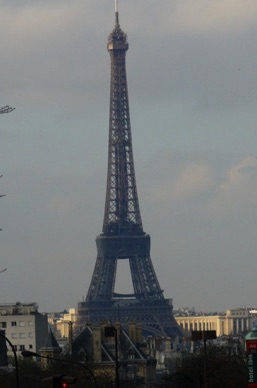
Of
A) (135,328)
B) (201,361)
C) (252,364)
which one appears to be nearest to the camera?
(252,364)

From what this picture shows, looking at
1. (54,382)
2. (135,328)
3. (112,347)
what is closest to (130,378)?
(112,347)

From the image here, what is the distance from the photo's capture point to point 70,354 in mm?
157375

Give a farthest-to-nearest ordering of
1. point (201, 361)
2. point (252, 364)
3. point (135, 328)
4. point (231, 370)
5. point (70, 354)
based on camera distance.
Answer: point (135, 328) → point (70, 354) → point (201, 361) → point (231, 370) → point (252, 364)

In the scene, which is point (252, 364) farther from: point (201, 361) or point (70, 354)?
point (70, 354)

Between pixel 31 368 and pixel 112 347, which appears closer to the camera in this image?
pixel 31 368

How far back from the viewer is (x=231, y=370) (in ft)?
→ 420

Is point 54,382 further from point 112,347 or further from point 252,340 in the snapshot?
point 112,347

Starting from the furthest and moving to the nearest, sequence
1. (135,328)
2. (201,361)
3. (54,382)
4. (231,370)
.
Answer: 1. (135,328)
2. (201,361)
3. (231,370)
4. (54,382)

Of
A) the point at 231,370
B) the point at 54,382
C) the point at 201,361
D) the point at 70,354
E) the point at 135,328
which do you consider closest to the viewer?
the point at 54,382

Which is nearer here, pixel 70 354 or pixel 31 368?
pixel 31 368

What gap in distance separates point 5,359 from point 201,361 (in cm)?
2118

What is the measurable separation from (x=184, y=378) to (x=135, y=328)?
46.3m

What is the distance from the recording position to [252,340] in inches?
2872

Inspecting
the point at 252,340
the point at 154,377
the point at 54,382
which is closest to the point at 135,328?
the point at 154,377
